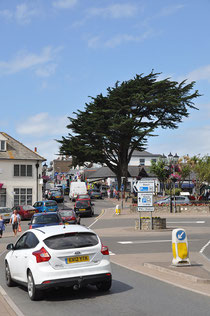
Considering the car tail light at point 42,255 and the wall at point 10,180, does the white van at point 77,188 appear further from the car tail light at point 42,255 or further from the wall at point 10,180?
the car tail light at point 42,255

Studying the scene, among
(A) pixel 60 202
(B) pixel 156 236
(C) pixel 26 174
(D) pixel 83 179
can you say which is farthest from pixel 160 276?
(D) pixel 83 179

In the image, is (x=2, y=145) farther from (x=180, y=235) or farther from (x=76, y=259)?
(x=76, y=259)

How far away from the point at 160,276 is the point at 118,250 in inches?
296

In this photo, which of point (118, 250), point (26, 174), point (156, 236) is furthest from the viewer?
point (26, 174)

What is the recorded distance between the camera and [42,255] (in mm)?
9078

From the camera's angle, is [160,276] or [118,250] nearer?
[160,276]

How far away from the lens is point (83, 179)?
306ft

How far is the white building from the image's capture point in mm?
53938

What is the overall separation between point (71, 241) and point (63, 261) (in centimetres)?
53

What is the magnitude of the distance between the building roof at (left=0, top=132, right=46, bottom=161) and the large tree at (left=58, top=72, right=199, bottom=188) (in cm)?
971

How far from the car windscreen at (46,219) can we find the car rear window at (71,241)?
13.2m

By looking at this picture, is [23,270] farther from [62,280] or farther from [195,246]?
[195,246]

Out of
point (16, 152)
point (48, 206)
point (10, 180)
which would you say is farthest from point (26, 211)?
point (16, 152)

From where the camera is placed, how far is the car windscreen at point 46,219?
22.8 m
